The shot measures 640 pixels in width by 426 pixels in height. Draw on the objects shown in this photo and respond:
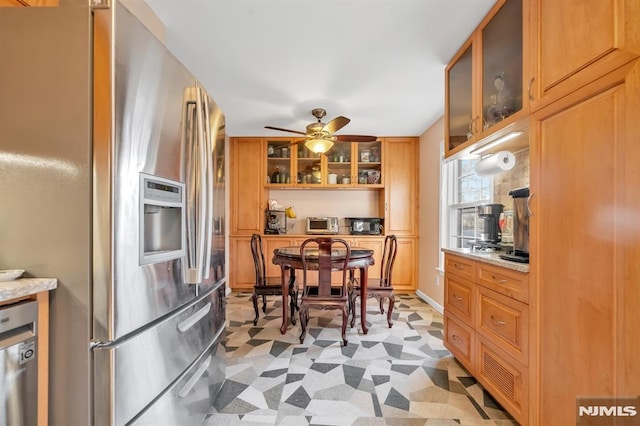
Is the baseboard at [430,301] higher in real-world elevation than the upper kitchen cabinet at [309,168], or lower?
lower

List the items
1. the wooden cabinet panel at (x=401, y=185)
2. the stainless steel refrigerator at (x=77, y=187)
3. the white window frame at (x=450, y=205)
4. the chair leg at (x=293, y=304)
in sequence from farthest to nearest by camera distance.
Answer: the wooden cabinet panel at (x=401, y=185), the white window frame at (x=450, y=205), the chair leg at (x=293, y=304), the stainless steel refrigerator at (x=77, y=187)

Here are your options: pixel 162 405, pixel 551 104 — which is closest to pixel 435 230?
pixel 551 104

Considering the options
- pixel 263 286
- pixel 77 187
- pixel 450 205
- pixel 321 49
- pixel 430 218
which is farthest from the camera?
pixel 430 218

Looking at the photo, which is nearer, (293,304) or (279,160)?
(293,304)

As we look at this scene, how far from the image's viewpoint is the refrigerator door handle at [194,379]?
4.01 ft

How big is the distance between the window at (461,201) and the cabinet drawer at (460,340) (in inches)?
45.8

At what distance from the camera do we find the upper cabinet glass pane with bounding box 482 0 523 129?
1550 mm

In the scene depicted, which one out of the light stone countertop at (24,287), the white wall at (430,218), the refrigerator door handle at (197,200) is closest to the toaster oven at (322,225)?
the white wall at (430,218)

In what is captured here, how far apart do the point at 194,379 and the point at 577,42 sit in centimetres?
225

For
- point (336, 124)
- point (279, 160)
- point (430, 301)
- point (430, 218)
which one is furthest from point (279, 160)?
point (430, 301)

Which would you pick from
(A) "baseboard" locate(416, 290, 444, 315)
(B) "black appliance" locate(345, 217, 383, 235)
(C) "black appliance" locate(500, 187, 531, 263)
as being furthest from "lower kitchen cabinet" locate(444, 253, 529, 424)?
(B) "black appliance" locate(345, 217, 383, 235)

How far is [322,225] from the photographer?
4.59 m

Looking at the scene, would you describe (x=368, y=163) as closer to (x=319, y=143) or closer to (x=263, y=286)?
(x=319, y=143)

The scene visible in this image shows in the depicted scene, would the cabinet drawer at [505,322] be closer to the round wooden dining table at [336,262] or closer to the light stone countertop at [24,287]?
the round wooden dining table at [336,262]
